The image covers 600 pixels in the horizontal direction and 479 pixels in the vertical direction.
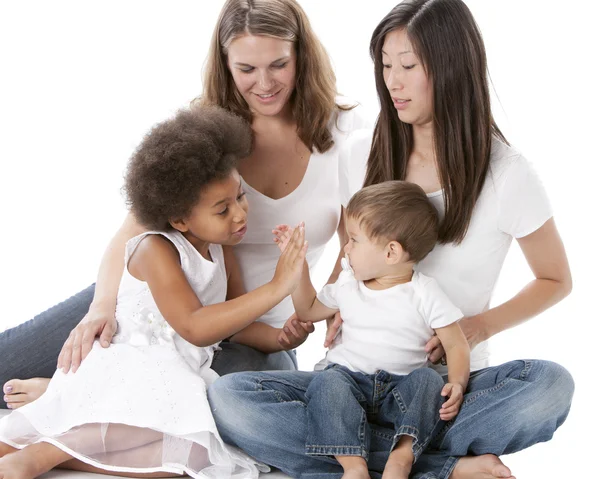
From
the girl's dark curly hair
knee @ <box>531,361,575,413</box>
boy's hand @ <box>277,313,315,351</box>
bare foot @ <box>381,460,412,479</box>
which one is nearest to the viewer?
bare foot @ <box>381,460,412,479</box>

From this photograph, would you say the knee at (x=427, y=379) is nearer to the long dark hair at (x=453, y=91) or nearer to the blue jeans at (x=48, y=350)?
the long dark hair at (x=453, y=91)

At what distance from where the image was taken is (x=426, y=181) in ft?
8.43

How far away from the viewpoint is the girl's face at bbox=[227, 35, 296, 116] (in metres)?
2.69

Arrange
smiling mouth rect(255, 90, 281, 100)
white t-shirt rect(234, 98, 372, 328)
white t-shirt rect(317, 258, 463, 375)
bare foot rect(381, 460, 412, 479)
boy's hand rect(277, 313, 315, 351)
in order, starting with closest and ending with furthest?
bare foot rect(381, 460, 412, 479)
white t-shirt rect(317, 258, 463, 375)
boy's hand rect(277, 313, 315, 351)
smiling mouth rect(255, 90, 281, 100)
white t-shirt rect(234, 98, 372, 328)

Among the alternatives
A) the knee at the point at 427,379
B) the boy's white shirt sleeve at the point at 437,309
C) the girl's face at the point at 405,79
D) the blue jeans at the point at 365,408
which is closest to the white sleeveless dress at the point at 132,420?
the blue jeans at the point at 365,408

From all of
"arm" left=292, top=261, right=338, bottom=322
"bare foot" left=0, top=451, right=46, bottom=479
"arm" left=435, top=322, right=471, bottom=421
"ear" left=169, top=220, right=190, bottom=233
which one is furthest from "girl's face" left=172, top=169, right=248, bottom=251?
"bare foot" left=0, top=451, right=46, bottom=479

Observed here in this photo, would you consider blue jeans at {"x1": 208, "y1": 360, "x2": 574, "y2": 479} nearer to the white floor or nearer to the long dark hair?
the white floor

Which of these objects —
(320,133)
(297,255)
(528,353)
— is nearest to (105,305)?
(297,255)

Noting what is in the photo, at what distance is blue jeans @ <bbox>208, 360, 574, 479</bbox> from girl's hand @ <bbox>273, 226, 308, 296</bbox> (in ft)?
0.79

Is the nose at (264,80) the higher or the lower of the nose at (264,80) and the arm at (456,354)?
the higher

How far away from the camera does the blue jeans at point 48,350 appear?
2.77m

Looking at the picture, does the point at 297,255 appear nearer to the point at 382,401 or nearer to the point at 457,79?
the point at 382,401

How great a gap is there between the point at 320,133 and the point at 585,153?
1.61 meters

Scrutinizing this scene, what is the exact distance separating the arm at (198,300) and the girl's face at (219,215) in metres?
0.10
